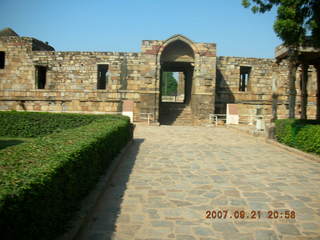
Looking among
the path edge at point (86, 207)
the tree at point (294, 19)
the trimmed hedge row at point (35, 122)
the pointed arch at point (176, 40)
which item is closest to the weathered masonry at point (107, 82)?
the pointed arch at point (176, 40)

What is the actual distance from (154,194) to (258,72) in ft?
56.6

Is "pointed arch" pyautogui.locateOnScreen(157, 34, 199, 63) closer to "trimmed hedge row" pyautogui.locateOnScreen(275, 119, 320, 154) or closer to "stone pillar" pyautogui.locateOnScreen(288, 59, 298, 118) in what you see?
"stone pillar" pyautogui.locateOnScreen(288, 59, 298, 118)

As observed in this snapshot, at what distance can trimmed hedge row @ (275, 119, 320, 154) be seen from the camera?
26.1 ft

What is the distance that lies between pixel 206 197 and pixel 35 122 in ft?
32.3

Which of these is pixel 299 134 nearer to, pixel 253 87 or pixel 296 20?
pixel 296 20

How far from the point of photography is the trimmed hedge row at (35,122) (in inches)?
464

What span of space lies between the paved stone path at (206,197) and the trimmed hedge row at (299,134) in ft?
2.27

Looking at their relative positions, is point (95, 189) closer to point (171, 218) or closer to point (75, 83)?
point (171, 218)

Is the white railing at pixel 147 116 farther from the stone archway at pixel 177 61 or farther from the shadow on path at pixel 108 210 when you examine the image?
the shadow on path at pixel 108 210

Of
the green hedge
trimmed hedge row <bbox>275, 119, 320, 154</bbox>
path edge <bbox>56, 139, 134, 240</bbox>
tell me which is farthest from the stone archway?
the green hedge

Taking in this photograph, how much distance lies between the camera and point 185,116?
19.2 metres

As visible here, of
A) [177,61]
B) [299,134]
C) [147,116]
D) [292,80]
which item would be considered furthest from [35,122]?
[292,80]

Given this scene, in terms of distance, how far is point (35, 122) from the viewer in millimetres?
11875

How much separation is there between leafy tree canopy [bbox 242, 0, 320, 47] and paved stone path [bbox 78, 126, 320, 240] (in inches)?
141
